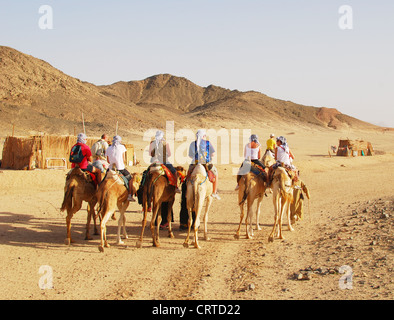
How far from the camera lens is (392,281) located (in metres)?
7.61

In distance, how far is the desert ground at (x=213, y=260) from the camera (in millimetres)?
7586

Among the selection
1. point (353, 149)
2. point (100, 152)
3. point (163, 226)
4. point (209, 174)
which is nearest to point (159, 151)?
point (209, 174)

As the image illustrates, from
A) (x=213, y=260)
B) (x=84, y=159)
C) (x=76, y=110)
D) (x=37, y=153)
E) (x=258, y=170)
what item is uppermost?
(x=76, y=110)

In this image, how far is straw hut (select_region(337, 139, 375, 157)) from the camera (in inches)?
1780

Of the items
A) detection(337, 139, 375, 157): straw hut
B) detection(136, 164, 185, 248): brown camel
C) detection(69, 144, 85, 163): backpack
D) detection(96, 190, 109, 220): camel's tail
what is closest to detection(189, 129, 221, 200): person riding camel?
detection(136, 164, 185, 248): brown camel

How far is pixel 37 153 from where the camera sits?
25.6m

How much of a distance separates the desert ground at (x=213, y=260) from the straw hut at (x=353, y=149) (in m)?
31.1

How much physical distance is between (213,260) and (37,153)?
748 inches

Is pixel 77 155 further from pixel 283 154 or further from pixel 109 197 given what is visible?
pixel 283 154

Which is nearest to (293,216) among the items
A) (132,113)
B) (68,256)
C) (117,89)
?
(68,256)

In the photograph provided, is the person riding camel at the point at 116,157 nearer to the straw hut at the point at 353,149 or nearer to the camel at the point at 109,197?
the camel at the point at 109,197
